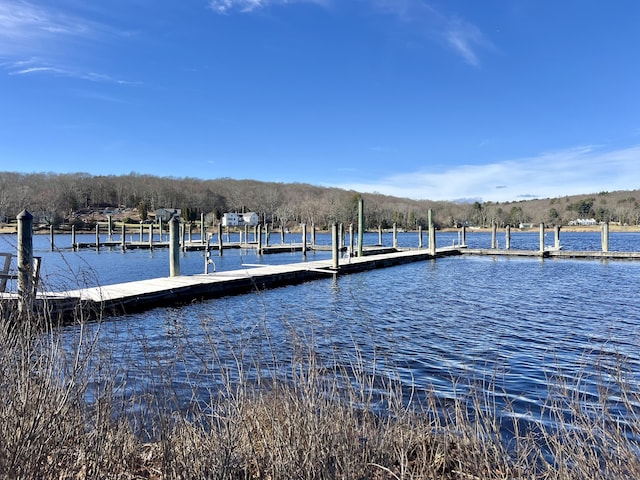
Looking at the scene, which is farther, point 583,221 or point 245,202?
point 583,221

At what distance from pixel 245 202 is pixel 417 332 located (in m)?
124

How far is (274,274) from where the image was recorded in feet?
60.4

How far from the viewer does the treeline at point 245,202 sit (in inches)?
4422

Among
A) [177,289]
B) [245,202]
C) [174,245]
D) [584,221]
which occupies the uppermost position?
[245,202]

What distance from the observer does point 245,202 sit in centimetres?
13162

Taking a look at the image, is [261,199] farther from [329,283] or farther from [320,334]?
[320,334]

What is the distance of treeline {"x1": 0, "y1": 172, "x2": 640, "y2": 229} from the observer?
11231 cm

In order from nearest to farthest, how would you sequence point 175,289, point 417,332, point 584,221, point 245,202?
point 417,332, point 175,289, point 245,202, point 584,221

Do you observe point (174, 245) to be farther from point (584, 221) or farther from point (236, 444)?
point (584, 221)

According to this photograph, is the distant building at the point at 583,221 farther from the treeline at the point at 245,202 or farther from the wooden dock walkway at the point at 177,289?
the wooden dock walkway at the point at 177,289

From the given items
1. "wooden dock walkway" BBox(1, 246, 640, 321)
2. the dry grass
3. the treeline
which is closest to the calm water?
the dry grass

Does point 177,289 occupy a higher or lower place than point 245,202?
lower

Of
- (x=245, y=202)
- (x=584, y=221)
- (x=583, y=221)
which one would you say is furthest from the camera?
(x=583, y=221)

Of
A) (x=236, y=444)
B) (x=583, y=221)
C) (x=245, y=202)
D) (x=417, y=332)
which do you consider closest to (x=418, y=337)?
(x=417, y=332)
